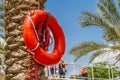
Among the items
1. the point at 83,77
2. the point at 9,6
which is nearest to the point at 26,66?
the point at 9,6

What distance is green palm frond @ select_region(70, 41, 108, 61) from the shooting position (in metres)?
14.1

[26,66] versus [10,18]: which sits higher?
[10,18]

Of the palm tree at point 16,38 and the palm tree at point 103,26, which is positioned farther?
the palm tree at point 103,26

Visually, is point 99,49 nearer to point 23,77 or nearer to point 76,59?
point 76,59

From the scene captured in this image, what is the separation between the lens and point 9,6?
5.42 metres

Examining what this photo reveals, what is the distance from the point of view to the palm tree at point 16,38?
5.11m

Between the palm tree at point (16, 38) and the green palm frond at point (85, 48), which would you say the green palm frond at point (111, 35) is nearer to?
the green palm frond at point (85, 48)

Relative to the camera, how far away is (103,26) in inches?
569

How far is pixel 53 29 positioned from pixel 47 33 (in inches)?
8.6

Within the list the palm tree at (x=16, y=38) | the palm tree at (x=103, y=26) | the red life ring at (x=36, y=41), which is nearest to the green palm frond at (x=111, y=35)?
the palm tree at (x=103, y=26)

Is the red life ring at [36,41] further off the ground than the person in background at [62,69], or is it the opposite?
the red life ring at [36,41]

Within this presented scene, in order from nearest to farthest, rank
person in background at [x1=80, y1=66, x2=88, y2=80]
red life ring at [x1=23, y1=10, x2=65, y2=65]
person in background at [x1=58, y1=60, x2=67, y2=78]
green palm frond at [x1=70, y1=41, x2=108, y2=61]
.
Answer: red life ring at [x1=23, y1=10, x2=65, y2=65] → person in background at [x1=58, y1=60, x2=67, y2=78] → person in background at [x1=80, y1=66, x2=88, y2=80] → green palm frond at [x1=70, y1=41, x2=108, y2=61]

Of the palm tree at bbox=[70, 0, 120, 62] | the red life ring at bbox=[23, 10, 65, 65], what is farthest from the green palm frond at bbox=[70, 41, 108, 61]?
the red life ring at bbox=[23, 10, 65, 65]

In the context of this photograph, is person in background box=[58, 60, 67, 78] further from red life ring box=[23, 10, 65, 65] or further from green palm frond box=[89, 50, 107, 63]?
red life ring box=[23, 10, 65, 65]
